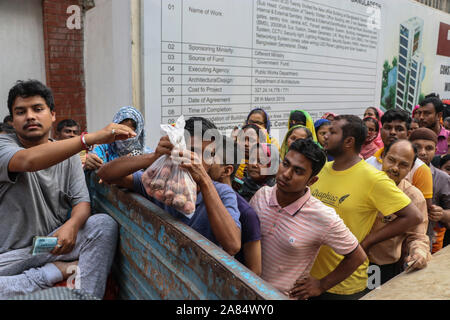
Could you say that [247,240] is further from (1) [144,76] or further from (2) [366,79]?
(2) [366,79]

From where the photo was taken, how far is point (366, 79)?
6469 mm

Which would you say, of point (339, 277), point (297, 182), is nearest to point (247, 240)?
point (297, 182)

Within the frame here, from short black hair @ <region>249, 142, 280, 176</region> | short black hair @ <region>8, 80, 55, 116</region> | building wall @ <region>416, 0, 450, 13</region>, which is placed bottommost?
short black hair @ <region>249, 142, 280, 176</region>

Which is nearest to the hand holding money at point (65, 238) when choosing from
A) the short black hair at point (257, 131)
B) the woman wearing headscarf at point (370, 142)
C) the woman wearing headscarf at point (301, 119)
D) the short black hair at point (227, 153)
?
the short black hair at point (227, 153)

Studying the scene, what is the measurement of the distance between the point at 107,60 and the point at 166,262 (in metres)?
3.15

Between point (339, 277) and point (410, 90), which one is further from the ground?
point (410, 90)

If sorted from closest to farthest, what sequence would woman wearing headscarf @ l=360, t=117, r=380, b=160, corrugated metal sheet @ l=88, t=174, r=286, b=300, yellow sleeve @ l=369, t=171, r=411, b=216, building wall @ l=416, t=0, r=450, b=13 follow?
corrugated metal sheet @ l=88, t=174, r=286, b=300 → yellow sleeve @ l=369, t=171, r=411, b=216 → woman wearing headscarf @ l=360, t=117, r=380, b=160 → building wall @ l=416, t=0, r=450, b=13

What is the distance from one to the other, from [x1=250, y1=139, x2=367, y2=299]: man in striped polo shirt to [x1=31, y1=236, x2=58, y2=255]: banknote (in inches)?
41.1

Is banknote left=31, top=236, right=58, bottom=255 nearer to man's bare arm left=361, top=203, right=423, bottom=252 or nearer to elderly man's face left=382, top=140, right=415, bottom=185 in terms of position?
man's bare arm left=361, top=203, right=423, bottom=252

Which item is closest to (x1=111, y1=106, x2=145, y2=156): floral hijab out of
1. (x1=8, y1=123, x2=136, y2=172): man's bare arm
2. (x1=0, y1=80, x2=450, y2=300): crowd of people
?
(x1=0, y1=80, x2=450, y2=300): crowd of people

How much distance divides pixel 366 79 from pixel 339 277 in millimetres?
5691

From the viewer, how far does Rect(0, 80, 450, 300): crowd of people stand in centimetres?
151

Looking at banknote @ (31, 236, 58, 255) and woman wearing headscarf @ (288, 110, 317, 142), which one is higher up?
woman wearing headscarf @ (288, 110, 317, 142)

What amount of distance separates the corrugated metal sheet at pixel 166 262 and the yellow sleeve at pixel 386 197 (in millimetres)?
1198
